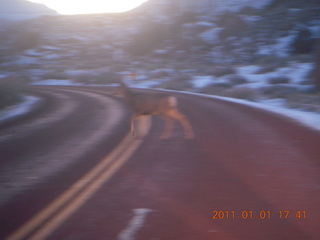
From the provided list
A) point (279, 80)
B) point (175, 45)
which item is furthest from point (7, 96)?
point (175, 45)

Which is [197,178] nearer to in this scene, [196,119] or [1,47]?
[196,119]

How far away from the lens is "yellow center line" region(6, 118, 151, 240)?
187 inches

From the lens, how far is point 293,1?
229 feet

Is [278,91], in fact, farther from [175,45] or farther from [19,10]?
[19,10]

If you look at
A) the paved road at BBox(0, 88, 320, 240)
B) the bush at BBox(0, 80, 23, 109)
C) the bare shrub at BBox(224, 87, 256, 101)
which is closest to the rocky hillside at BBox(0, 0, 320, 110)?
the bare shrub at BBox(224, 87, 256, 101)

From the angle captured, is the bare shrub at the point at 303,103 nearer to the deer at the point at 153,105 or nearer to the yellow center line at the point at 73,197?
the deer at the point at 153,105

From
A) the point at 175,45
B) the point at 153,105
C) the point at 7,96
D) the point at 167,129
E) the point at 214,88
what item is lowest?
the point at 214,88

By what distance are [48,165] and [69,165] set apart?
431mm

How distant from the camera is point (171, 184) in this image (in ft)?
20.9

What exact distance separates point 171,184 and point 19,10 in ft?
400

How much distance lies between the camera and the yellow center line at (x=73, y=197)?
4.74 metres
